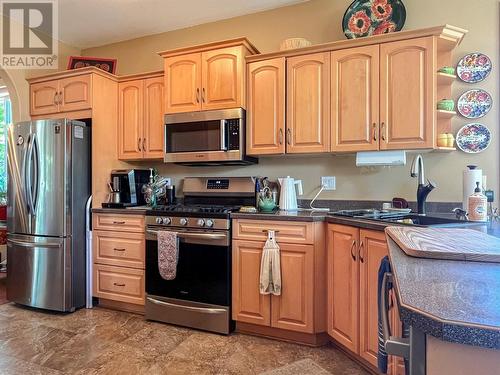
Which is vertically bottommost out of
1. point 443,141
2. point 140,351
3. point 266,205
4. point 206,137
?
point 140,351

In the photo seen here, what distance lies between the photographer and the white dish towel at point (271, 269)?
223cm

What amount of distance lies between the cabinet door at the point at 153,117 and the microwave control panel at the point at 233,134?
2.57 feet

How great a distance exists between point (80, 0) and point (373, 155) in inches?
114

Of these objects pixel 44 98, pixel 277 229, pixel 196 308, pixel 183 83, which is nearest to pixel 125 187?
pixel 183 83

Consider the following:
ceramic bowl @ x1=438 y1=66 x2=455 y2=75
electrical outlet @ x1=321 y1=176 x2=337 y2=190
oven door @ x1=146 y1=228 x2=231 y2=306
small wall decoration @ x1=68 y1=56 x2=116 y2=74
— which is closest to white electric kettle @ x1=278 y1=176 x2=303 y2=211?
electrical outlet @ x1=321 y1=176 x2=337 y2=190

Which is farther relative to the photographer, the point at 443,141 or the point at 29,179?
the point at 29,179

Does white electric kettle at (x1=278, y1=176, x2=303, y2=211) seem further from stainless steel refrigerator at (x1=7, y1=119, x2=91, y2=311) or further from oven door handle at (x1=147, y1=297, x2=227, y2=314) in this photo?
stainless steel refrigerator at (x1=7, y1=119, x2=91, y2=311)

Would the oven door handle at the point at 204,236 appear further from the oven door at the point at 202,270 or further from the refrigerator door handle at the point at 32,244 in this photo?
the refrigerator door handle at the point at 32,244

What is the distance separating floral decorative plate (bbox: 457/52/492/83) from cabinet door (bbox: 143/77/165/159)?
2.52 metres

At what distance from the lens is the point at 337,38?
2.73 metres

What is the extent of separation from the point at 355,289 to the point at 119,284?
2.04 meters

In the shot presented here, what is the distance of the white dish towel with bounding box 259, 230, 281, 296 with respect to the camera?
2.23m

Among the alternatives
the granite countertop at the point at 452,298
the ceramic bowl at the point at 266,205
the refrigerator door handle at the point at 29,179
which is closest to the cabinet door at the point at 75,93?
the refrigerator door handle at the point at 29,179

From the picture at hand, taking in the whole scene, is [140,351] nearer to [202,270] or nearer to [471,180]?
[202,270]
